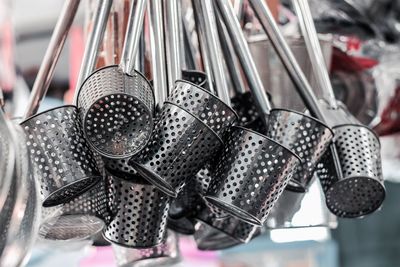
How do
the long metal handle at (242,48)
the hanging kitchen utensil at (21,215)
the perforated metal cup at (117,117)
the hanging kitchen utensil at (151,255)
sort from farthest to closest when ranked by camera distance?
the hanging kitchen utensil at (151,255) < the long metal handle at (242,48) < the perforated metal cup at (117,117) < the hanging kitchen utensil at (21,215)

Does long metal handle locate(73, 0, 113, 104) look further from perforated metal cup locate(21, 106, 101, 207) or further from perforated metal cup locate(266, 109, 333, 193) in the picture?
perforated metal cup locate(266, 109, 333, 193)

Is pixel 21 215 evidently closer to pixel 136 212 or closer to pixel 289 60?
pixel 136 212

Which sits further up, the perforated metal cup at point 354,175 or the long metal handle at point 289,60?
the long metal handle at point 289,60

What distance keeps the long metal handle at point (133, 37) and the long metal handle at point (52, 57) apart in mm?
68

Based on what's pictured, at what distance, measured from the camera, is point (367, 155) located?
0.80m

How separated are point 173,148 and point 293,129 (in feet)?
0.46

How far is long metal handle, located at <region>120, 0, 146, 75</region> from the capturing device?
68 centimetres

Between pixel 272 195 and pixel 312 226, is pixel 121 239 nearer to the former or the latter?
pixel 272 195

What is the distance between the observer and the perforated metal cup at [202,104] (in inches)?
26.5

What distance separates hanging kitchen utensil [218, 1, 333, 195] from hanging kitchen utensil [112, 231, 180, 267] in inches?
8.3

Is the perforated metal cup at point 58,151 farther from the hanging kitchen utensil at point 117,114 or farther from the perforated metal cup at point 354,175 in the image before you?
the perforated metal cup at point 354,175

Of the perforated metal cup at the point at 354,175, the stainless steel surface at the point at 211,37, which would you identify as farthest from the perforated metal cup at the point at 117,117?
the perforated metal cup at the point at 354,175

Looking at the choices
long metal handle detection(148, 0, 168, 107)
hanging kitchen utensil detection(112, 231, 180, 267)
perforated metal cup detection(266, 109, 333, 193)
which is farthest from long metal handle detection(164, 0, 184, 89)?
hanging kitchen utensil detection(112, 231, 180, 267)

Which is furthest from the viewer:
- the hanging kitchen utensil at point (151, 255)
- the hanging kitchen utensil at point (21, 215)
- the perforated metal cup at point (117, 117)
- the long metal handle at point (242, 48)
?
the hanging kitchen utensil at point (151, 255)
